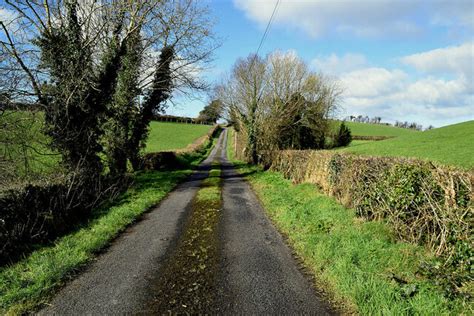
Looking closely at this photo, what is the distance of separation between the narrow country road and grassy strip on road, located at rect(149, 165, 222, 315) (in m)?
0.14

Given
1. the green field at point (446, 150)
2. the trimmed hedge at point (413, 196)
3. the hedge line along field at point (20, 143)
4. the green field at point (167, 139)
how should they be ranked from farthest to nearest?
the green field at point (167, 139)
the green field at point (446, 150)
the hedge line along field at point (20, 143)
the trimmed hedge at point (413, 196)

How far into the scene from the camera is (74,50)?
13898 mm

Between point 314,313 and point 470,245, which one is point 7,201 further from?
point 470,245

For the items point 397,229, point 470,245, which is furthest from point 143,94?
point 470,245

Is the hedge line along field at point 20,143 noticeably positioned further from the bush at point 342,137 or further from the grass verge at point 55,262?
the bush at point 342,137

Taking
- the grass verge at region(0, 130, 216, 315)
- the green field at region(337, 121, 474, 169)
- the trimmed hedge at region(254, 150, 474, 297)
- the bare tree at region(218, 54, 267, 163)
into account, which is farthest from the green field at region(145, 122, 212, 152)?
the trimmed hedge at region(254, 150, 474, 297)

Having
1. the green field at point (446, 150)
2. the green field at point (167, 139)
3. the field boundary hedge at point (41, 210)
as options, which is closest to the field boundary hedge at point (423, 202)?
the green field at point (446, 150)

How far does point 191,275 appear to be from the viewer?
5.42 metres

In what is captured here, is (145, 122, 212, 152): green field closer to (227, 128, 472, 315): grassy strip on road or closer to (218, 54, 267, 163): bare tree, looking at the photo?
(218, 54, 267, 163): bare tree

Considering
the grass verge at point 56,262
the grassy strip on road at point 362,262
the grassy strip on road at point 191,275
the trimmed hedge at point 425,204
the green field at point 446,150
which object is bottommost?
the grass verge at point 56,262

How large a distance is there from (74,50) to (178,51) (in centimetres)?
931

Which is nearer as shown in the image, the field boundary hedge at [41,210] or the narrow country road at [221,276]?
the narrow country road at [221,276]

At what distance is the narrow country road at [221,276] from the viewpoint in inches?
175

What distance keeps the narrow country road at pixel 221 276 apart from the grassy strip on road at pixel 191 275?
0.14 meters
